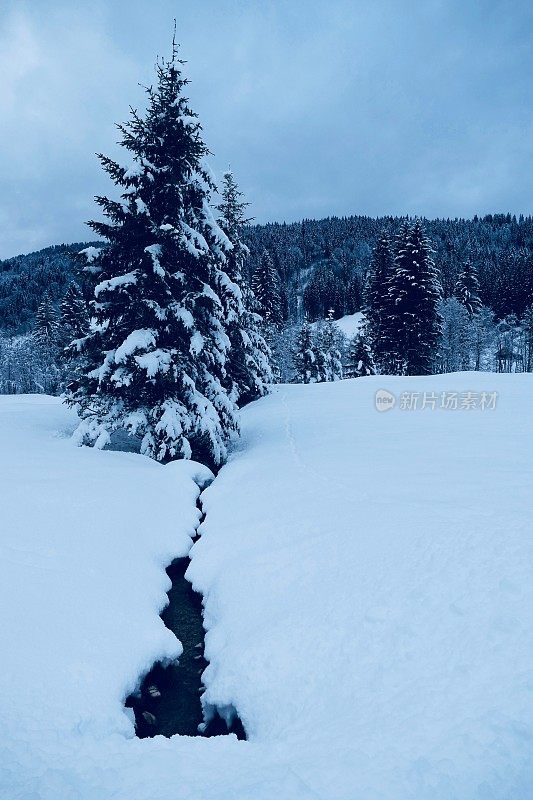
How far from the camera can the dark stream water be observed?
4812 mm

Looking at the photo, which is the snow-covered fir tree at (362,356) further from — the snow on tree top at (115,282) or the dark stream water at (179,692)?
the dark stream water at (179,692)

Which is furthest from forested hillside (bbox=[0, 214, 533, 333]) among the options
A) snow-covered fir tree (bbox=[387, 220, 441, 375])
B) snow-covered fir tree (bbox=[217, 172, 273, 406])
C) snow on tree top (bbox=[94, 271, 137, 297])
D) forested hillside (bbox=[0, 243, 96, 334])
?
snow on tree top (bbox=[94, 271, 137, 297])

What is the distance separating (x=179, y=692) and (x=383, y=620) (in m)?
2.71

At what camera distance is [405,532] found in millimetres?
6223

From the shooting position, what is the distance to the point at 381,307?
31.9 meters

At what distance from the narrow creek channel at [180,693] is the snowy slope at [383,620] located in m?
0.33

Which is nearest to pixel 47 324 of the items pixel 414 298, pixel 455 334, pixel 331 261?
pixel 414 298

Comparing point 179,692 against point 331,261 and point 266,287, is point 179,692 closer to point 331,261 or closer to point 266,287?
point 266,287

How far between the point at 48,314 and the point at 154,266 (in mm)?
55895

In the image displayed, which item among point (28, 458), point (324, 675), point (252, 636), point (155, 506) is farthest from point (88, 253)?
point (324, 675)

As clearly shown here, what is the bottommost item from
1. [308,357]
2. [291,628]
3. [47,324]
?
[291,628]

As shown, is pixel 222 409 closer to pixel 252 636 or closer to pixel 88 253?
pixel 88 253

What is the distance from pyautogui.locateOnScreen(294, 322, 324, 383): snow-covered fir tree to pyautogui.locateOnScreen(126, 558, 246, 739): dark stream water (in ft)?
116

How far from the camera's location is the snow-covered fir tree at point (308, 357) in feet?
135
